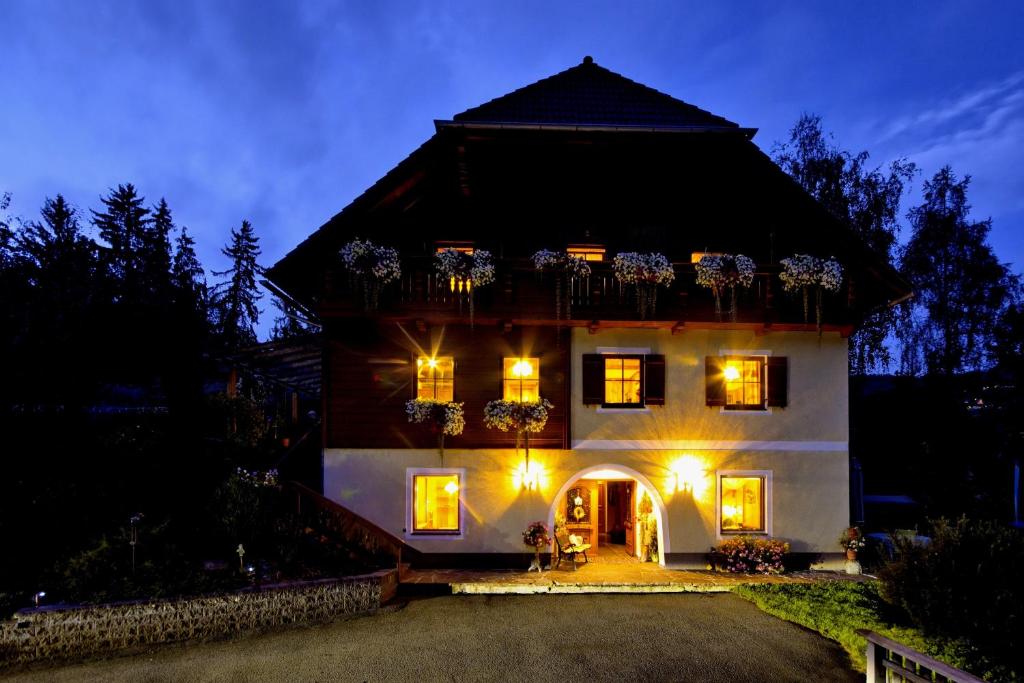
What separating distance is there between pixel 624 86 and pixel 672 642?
12778mm

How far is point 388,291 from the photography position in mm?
11711

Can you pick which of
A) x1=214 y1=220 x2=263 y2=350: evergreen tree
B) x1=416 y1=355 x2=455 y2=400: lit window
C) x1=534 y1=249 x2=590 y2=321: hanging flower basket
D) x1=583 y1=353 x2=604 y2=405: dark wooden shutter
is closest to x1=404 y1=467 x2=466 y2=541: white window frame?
x1=416 y1=355 x2=455 y2=400: lit window

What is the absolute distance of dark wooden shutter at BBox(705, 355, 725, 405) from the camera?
12.6 metres

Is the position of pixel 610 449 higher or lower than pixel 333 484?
higher

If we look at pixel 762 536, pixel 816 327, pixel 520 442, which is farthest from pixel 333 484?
pixel 816 327

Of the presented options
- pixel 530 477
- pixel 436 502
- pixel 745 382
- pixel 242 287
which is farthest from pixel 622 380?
pixel 242 287

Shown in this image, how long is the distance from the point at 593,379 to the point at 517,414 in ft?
6.58

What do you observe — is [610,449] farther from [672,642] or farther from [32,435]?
[32,435]

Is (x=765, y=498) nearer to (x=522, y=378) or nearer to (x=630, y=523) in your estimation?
(x=630, y=523)

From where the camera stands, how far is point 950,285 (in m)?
21.5

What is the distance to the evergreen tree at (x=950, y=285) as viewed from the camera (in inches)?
830

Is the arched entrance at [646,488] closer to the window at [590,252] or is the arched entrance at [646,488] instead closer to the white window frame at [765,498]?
the white window frame at [765,498]

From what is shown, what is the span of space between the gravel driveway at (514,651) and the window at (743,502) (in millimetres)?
2716

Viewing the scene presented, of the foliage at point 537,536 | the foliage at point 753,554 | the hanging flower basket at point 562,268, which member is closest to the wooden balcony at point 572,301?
the hanging flower basket at point 562,268
